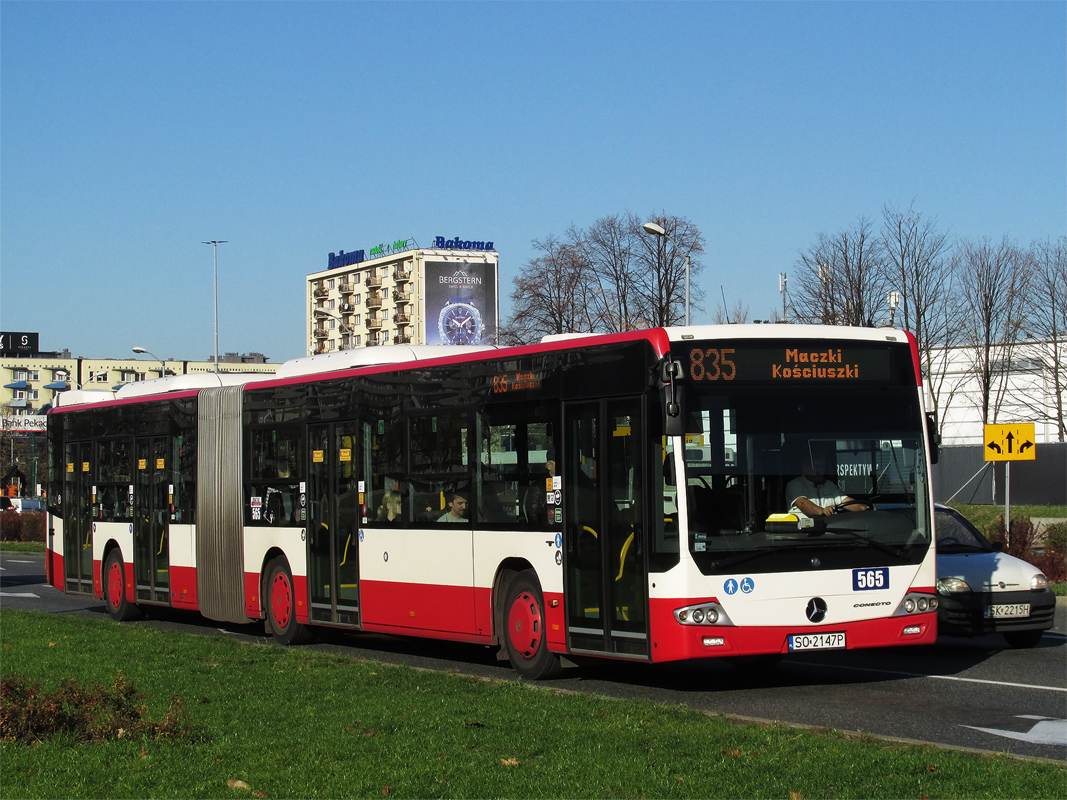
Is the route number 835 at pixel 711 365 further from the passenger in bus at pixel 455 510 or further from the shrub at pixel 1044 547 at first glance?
the shrub at pixel 1044 547

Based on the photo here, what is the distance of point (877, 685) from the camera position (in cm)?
1234

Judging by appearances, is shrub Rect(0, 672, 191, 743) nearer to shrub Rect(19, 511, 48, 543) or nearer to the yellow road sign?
the yellow road sign

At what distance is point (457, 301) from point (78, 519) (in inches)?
4171

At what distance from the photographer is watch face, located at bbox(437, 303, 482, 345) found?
12588cm

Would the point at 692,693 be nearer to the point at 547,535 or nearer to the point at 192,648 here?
the point at 547,535

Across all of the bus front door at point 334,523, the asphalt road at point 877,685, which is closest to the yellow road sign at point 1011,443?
the asphalt road at point 877,685

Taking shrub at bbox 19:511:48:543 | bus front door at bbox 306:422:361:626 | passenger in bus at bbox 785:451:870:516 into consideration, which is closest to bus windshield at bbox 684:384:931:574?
passenger in bus at bbox 785:451:870:516

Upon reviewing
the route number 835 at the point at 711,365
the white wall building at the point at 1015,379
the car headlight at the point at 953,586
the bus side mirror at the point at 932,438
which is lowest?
the car headlight at the point at 953,586

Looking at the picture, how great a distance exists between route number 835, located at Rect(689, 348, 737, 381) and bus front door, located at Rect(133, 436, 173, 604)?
10.8 metres

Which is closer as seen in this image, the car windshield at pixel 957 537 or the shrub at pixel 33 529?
the car windshield at pixel 957 537

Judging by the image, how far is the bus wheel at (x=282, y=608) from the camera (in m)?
17.5

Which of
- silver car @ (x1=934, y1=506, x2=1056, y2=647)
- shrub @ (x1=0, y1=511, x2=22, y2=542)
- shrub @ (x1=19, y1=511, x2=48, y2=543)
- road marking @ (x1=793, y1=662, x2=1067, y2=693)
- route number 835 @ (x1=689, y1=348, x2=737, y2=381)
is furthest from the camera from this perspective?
shrub @ (x1=0, y1=511, x2=22, y2=542)

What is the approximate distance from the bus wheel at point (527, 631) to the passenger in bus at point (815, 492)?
8.84 feet

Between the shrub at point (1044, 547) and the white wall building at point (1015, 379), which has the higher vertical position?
the white wall building at point (1015, 379)
